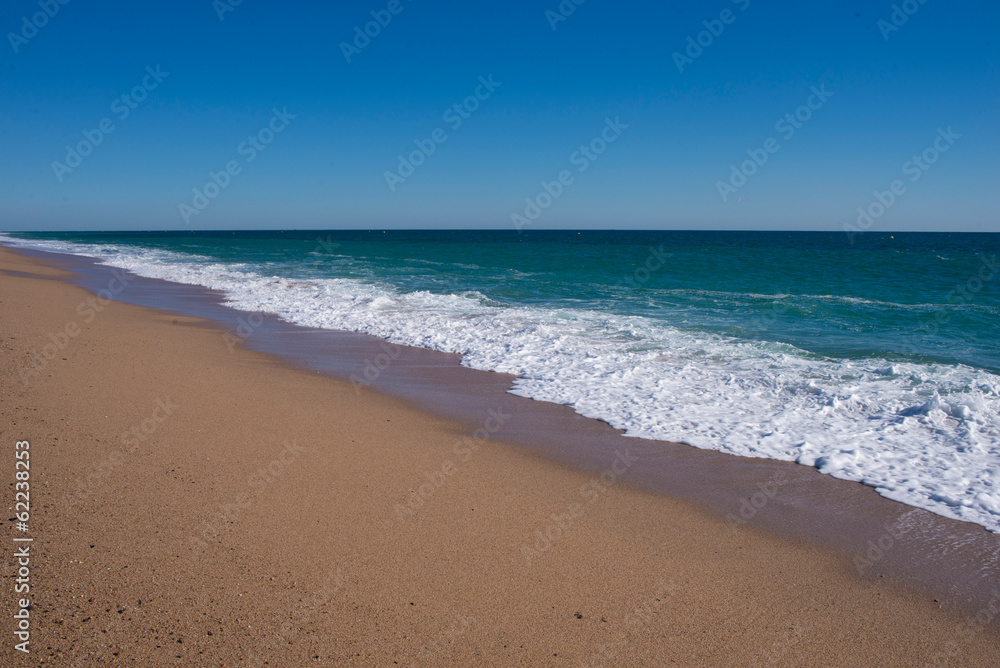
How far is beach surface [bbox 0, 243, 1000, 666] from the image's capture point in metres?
2.96

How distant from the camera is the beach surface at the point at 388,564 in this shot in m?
2.96

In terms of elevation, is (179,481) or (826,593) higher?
(179,481)

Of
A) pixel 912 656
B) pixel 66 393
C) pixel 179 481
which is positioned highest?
pixel 66 393

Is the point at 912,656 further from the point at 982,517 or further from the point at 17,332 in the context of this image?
the point at 17,332

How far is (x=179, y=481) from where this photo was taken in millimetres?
4480

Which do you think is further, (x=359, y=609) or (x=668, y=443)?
(x=668, y=443)

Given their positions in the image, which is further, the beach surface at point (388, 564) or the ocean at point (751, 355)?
the ocean at point (751, 355)

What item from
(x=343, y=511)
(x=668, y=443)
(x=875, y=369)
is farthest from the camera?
(x=875, y=369)

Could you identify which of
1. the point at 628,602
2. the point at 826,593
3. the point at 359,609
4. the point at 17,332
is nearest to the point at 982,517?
the point at 826,593

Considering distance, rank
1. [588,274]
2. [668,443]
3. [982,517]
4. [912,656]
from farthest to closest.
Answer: [588,274]
[668,443]
[982,517]
[912,656]

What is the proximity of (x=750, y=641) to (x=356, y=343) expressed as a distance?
30.4ft

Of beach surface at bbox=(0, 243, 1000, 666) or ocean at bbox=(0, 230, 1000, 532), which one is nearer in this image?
beach surface at bbox=(0, 243, 1000, 666)

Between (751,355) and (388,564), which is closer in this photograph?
Answer: (388,564)

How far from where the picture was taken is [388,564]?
11.8 ft
